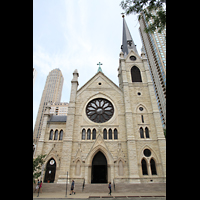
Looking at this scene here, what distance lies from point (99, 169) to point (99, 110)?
29.4 feet

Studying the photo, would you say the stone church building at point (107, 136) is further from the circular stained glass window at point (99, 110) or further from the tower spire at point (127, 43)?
the tower spire at point (127, 43)

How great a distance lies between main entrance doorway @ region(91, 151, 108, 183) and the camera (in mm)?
19766

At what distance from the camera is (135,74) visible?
2745 cm

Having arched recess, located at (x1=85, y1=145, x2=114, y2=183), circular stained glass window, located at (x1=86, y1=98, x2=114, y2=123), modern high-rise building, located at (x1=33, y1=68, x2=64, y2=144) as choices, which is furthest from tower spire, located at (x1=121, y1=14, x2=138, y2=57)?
modern high-rise building, located at (x1=33, y1=68, x2=64, y2=144)

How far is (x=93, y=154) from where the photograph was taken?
1997 centimetres

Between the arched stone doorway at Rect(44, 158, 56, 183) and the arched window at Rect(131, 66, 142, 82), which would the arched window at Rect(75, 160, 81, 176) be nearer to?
the arched stone doorway at Rect(44, 158, 56, 183)

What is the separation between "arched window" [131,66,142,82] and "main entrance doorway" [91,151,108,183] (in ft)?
49.1

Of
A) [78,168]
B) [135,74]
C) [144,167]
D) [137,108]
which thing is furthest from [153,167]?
[135,74]
